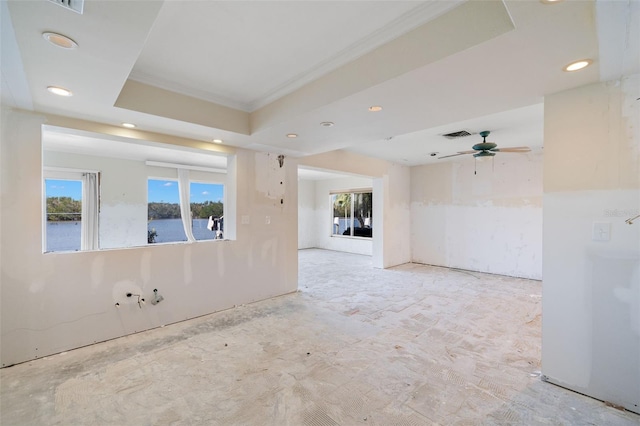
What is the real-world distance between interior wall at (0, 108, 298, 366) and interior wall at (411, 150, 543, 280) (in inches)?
153

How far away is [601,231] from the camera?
1.88 meters

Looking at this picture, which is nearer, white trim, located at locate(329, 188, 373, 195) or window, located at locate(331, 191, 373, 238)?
white trim, located at locate(329, 188, 373, 195)

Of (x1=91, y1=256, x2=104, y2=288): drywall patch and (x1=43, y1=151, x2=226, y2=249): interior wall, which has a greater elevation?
(x1=43, y1=151, x2=226, y2=249): interior wall

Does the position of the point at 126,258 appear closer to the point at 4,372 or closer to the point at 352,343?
the point at 4,372

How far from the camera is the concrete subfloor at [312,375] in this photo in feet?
5.83

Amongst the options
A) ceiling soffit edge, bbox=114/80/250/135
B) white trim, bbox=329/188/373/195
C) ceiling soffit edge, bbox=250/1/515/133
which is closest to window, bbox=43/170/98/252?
ceiling soffit edge, bbox=114/80/250/135

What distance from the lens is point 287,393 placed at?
1986 millimetres

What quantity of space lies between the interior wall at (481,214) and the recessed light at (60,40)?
251 inches

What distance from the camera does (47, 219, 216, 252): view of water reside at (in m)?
5.23

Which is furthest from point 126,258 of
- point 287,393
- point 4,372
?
point 287,393

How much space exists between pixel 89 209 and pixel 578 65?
732 cm

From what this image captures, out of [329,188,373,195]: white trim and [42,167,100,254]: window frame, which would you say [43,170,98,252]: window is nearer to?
[42,167,100,254]: window frame

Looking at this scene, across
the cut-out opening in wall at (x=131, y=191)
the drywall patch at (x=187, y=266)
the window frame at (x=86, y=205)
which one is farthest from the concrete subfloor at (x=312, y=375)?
the window frame at (x=86, y=205)

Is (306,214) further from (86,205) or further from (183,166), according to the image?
(86,205)
